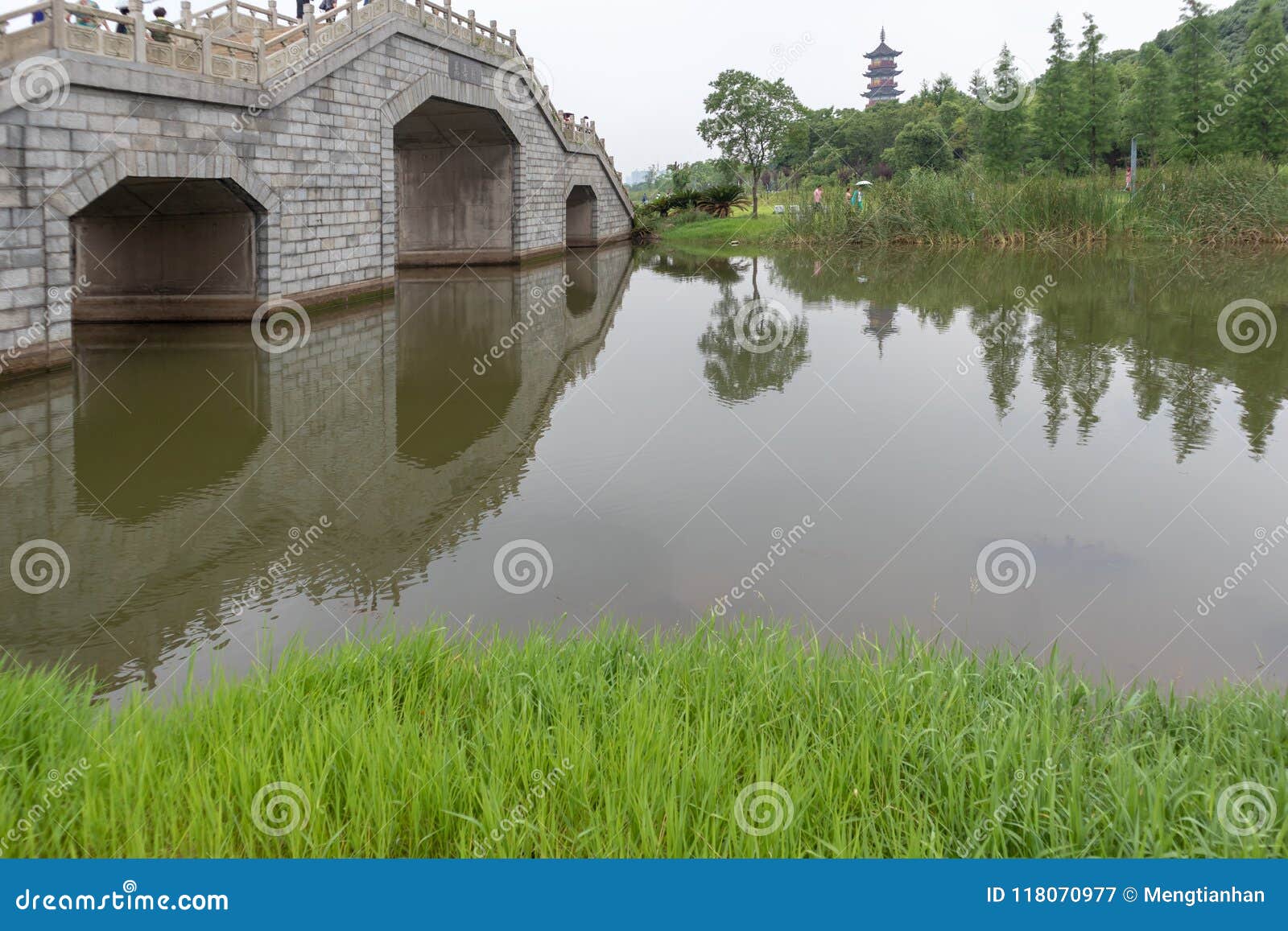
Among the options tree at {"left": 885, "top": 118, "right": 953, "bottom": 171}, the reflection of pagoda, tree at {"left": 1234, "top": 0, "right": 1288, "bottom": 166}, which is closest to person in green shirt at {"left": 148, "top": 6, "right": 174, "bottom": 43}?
tree at {"left": 1234, "top": 0, "right": 1288, "bottom": 166}

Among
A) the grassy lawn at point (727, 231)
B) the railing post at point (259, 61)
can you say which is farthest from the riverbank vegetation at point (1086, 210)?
the railing post at point (259, 61)

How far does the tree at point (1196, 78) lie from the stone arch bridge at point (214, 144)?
90.0 feet

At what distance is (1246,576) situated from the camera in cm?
595

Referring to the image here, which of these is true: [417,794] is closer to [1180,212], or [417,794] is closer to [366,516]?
[366,516]

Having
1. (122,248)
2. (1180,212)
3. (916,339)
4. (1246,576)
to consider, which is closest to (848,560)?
(1246,576)

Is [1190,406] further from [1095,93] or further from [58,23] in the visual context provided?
[1095,93]

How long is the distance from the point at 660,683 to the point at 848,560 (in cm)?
248

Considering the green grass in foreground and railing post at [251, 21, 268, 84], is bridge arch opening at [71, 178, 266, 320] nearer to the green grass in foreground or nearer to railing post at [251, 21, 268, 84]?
railing post at [251, 21, 268, 84]

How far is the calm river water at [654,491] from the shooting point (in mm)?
5445

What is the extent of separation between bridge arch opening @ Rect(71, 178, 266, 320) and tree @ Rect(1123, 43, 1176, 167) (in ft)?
121

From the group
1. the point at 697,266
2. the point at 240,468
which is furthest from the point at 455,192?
the point at 240,468

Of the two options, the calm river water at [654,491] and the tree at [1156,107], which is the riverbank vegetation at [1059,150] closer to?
the tree at [1156,107]

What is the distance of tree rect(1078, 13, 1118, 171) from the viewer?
138ft

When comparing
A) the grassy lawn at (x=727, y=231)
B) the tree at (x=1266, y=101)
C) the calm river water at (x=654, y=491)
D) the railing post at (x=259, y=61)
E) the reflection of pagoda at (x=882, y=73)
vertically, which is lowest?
the calm river water at (x=654, y=491)
